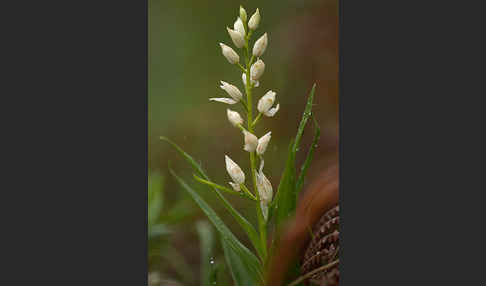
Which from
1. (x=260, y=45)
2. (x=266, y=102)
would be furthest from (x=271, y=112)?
(x=260, y=45)

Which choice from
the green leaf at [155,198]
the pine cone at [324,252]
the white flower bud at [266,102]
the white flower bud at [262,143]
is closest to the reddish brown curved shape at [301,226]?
the pine cone at [324,252]

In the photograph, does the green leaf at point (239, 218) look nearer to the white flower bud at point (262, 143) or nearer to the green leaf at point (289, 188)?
the green leaf at point (289, 188)

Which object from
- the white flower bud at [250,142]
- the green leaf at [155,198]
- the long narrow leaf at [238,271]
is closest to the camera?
the white flower bud at [250,142]

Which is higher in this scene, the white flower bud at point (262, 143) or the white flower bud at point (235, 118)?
the white flower bud at point (235, 118)

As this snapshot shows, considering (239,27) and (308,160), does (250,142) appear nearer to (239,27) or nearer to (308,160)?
(308,160)

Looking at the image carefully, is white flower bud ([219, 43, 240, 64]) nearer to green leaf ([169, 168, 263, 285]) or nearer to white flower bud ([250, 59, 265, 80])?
white flower bud ([250, 59, 265, 80])

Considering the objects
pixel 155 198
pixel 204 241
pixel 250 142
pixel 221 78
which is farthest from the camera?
pixel 155 198

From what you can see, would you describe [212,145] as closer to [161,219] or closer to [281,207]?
[281,207]
